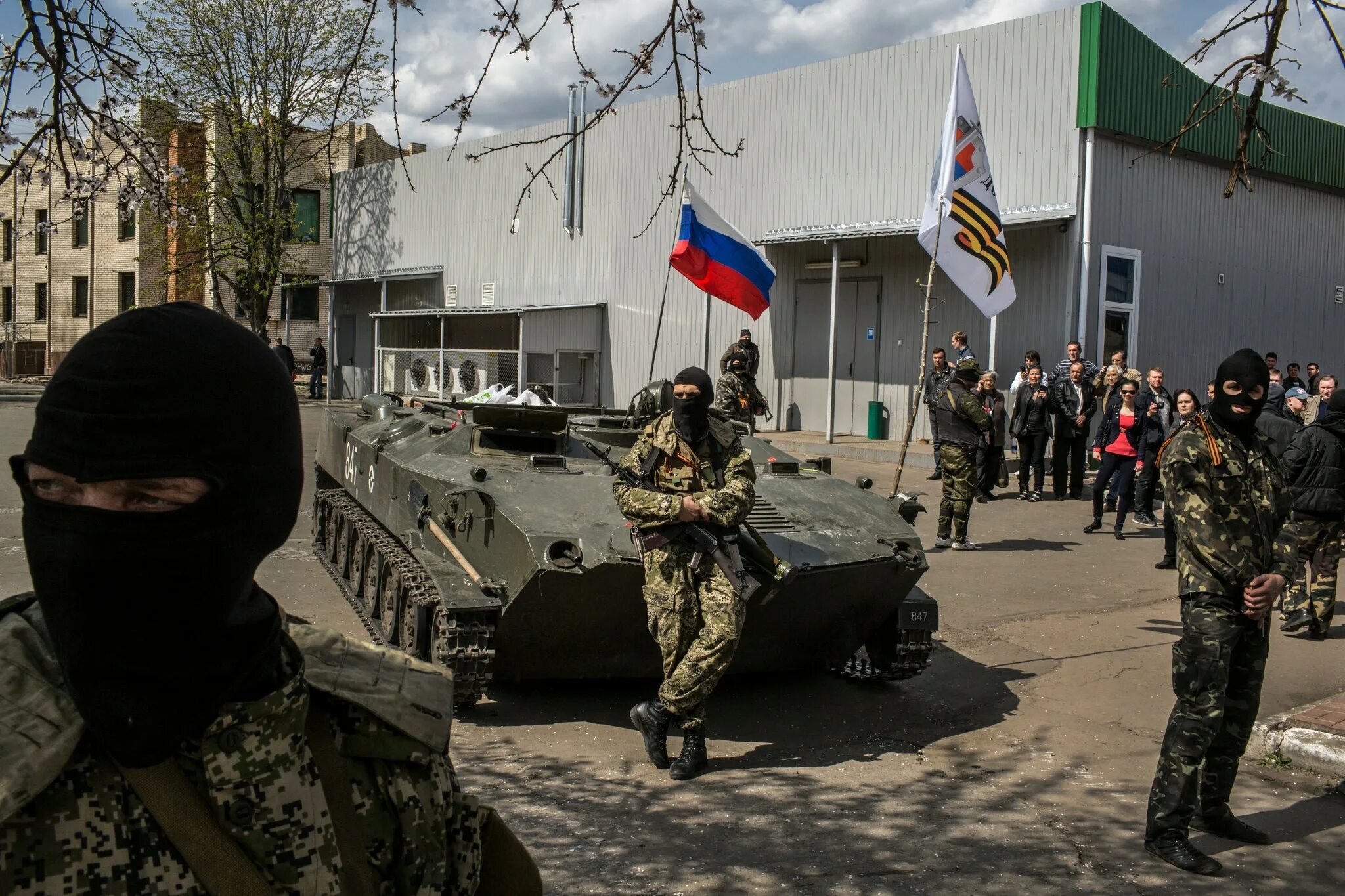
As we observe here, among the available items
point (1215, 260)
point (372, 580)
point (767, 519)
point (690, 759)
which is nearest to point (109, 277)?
point (1215, 260)

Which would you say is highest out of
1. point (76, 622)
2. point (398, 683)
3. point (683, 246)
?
point (683, 246)

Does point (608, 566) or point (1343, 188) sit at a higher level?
point (1343, 188)

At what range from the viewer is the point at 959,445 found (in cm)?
1145

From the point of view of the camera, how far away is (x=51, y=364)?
147 ft

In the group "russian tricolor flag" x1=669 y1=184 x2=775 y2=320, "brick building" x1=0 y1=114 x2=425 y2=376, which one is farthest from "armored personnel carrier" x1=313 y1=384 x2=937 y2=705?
"brick building" x1=0 y1=114 x2=425 y2=376

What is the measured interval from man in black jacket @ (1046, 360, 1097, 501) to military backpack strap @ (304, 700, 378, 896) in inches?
538

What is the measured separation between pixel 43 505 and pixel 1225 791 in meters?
4.88

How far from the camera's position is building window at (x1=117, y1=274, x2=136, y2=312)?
41875 mm

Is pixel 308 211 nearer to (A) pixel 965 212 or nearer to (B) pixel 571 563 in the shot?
(A) pixel 965 212

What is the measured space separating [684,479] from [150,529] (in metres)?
4.72

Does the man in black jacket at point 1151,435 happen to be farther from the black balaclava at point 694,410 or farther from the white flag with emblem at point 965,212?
the black balaclava at point 694,410

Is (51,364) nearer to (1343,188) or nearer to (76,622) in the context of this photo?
(1343,188)

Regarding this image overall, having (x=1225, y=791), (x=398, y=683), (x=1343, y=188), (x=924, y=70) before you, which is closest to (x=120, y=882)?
(x=398, y=683)

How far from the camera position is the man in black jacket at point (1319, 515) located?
342 inches
